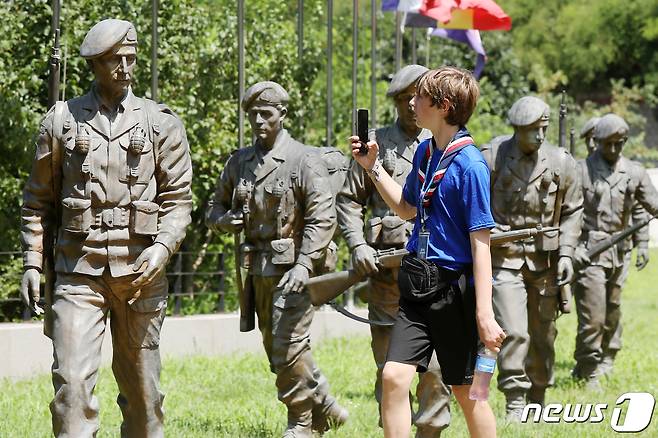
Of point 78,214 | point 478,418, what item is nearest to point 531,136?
point 78,214

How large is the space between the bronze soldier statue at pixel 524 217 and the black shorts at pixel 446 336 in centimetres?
420

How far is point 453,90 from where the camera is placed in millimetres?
6832

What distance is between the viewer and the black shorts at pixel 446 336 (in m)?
6.90

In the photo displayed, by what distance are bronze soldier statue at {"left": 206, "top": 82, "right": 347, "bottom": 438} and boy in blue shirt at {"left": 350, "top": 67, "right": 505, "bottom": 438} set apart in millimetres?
2731

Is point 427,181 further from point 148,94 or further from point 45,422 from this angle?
point 148,94

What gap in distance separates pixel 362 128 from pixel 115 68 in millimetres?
1589

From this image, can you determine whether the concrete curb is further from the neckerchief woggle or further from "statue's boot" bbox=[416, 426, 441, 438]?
the neckerchief woggle

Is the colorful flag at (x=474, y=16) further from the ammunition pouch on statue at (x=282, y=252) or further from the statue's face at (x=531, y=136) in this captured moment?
the ammunition pouch on statue at (x=282, y=252)

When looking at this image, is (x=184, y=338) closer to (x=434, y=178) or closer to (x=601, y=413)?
(x=601, y=413)

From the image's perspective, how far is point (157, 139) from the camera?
26.2ft

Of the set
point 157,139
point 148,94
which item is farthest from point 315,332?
point 157,139

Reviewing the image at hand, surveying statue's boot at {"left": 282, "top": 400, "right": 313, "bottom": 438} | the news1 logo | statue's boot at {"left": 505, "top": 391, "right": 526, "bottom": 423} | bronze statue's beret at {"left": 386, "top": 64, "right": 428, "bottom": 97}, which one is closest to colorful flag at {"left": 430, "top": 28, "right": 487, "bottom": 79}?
the news1 logo

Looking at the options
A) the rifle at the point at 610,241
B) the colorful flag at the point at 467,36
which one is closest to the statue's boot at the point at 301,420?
the rifle at the point at 610,241

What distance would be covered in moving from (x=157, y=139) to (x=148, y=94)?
7.56 m
